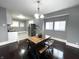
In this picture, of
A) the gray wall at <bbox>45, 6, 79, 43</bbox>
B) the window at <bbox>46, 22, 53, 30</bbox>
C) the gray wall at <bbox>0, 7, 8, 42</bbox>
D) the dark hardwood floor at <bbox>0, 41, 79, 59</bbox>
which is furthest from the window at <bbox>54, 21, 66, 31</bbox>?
the gray wall at <bbox>0, 7, 8, 42</bbox>

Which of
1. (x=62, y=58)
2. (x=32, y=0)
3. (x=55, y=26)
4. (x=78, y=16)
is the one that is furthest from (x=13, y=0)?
(x=55, y=26)

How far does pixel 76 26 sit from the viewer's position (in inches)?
152

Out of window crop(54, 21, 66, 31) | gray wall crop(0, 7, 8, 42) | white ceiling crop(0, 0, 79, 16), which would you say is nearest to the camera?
white ceiling crop(0, 0, 79, 16)

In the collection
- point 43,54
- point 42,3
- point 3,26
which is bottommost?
point 43,54

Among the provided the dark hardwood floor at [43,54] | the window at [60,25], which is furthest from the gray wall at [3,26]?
the window at [60,25]

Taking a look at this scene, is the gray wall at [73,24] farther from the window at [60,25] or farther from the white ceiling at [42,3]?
the window at [60,25]

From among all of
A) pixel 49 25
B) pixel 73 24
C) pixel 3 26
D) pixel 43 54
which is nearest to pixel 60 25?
pixel 49 25

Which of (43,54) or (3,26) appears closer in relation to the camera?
(43,54)

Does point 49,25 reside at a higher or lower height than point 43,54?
higher

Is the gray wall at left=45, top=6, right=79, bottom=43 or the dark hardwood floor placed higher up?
the gray wall at left=45, top=6, right=79, bottom=43

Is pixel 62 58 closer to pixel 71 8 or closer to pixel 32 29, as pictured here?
pixel 71 8

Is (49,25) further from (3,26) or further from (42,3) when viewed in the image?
(3,26)

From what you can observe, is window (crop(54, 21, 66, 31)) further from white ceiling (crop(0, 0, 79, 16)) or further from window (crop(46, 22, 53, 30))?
white ceiling (crop(0, 0, 79, 16))

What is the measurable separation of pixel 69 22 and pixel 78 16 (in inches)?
27.3
